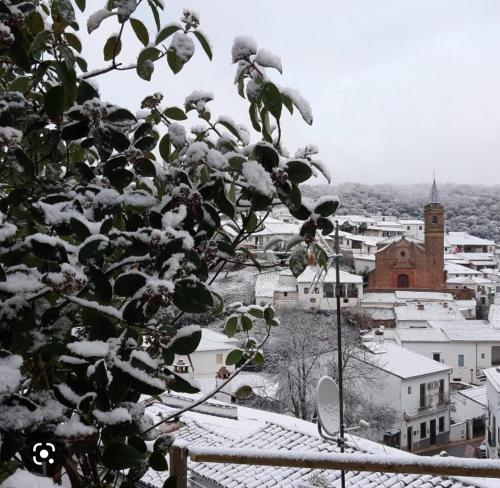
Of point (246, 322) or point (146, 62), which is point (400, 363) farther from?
point (146, 62)

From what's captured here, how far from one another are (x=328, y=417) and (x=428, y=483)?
3.43ft

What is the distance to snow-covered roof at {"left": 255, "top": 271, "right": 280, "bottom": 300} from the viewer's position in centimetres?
2338

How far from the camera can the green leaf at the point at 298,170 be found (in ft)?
2.60

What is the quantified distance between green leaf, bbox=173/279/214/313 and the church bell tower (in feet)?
95.5

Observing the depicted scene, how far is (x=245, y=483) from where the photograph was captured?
12.9ft

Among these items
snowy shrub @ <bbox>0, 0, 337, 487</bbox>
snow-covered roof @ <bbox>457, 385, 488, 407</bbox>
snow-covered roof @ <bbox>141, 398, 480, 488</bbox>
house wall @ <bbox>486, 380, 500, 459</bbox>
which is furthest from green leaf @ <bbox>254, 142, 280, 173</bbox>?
snow-covered roof @ <bbox>457, 385, 488, 407</bbox>

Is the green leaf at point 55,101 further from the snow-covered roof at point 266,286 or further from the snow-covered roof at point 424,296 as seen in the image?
the snow-covered roof at point 424,296

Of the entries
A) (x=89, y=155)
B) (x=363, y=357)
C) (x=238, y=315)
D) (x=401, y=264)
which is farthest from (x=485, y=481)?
(x=401, y=264)

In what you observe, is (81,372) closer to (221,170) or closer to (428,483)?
(221,170)

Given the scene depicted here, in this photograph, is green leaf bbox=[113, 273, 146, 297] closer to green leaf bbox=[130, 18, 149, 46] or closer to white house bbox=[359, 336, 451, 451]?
green leaf bbox=[130, 18, 149, 46]

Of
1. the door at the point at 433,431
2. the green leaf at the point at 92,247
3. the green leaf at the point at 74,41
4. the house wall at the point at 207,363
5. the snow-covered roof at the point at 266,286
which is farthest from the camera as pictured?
the snow-covered roof at the point at 266,286

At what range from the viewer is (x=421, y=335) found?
65.9ft

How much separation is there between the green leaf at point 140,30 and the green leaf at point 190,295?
452 mm

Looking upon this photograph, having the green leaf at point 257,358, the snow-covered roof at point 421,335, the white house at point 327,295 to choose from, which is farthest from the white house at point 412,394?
the green leaf at point 257,358
